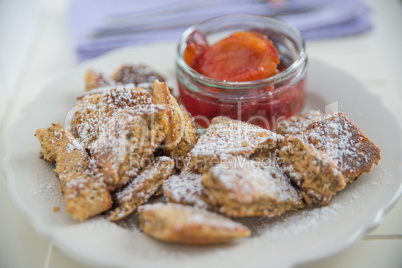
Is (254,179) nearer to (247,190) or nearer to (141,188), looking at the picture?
(247,190)

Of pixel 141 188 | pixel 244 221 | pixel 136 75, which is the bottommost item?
pixel 244 221

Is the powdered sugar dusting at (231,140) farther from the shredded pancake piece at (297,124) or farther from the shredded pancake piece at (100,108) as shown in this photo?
the shredded pancake piece at (100,108)

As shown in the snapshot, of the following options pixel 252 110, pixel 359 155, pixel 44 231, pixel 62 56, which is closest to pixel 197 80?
pixel 252 110

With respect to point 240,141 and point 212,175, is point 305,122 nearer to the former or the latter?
point 240,141

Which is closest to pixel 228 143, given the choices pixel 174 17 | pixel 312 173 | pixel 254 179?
pixel 254 179

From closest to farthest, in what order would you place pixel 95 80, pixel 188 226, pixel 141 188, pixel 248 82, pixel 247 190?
pixel 188 226 → pixel 247 190 → pixel 141 188 → pixel 248 82 → pixel 95 80

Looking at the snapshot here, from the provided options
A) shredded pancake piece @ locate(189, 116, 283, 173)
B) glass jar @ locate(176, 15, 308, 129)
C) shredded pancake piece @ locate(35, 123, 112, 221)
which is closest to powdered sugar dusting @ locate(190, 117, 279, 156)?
shredded pancake piece @ locate(189, 116, 283, 173)

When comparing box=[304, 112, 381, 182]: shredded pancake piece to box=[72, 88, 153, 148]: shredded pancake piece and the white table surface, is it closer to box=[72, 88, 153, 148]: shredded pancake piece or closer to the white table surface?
the white table surface
